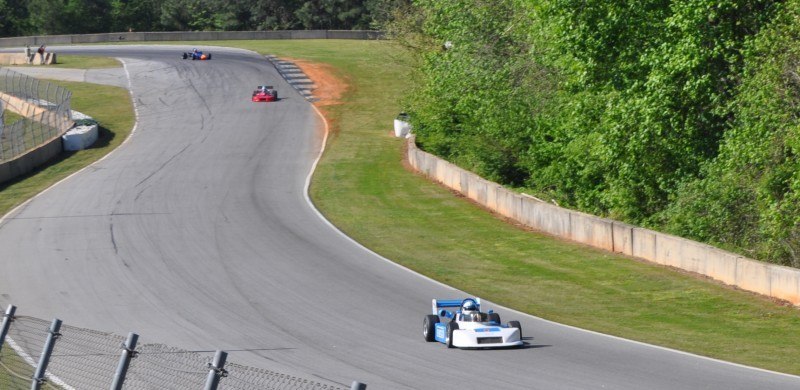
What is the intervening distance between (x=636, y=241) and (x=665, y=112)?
11.9 ft

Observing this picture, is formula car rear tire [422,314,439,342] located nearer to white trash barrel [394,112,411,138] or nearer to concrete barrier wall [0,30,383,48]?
white trash barrel [394,112,411,138]

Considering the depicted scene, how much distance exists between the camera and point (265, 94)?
63750 millimetres

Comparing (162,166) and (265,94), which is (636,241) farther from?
(265,94)

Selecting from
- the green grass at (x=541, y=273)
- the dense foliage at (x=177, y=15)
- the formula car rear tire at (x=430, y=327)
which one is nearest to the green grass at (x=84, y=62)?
the dense foliage at (x=177, y=15)

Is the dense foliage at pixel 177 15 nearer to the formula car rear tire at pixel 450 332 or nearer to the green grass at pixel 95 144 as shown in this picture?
the green grass at pixel 95 144

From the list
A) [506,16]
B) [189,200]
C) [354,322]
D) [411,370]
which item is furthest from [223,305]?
[506,16]

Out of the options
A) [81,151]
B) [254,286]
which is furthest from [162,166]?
[254,286]

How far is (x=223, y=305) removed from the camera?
21578mm

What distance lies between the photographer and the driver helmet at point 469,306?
1783 cm

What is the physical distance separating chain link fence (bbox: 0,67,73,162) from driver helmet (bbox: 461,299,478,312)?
102ft

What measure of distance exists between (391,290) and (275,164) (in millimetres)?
23641

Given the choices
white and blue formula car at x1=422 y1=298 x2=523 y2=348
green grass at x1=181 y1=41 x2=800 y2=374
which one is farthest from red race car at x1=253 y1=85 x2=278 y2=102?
white and blue formula car at x1=422 y1=298 x2=523 y2=348

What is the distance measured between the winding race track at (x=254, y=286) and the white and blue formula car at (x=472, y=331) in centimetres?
17

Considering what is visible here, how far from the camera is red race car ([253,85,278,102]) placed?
6359 cm
